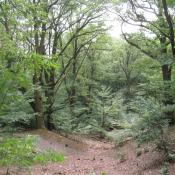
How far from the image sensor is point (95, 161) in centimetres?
1473

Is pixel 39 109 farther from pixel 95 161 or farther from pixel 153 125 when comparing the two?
pixel 153 125

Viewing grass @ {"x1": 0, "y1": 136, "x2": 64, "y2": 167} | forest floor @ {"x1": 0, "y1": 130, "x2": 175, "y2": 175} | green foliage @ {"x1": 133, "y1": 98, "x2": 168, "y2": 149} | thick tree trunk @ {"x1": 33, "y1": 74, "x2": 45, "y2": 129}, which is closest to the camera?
grass @ {"x1": 0, "y1": 136, "x2": 64, "y2": 167}

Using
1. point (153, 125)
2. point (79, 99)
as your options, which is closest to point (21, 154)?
point (153, 125)

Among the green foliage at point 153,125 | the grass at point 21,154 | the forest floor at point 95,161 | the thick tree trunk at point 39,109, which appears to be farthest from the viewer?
the thick tree trunk at point 39,109

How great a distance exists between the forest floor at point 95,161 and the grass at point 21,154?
331 cm

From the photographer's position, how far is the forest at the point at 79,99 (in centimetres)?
486

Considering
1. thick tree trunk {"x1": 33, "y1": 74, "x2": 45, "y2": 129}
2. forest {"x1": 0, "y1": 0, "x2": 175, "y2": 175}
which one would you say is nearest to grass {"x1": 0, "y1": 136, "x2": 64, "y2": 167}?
forest {"x1": 0, "y1": 0, "x2": 175, "y2": 175}

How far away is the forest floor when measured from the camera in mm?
11312

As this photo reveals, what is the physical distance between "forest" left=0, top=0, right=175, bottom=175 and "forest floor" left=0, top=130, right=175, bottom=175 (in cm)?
4

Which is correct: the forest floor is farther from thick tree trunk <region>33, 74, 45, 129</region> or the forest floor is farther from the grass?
the grass

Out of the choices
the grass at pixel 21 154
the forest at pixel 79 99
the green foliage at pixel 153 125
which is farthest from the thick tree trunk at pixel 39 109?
the grass at pixel 21 154

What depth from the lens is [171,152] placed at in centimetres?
1116

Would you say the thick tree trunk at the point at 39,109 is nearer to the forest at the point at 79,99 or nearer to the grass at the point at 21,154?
the forest at the point at 79,99

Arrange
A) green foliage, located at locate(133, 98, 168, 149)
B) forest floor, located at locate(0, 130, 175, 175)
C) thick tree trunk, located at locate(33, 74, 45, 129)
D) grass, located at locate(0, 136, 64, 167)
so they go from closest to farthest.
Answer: grass, located at locate(0, 136, 64, 167), green foliage, located at locate(133, 98, 168, 149), forest floor, located at locate(0, 130, 175, 175), thick tree trunk, located at locate(33, 74, 45, 129)
